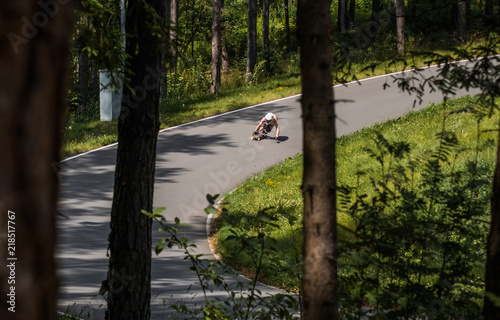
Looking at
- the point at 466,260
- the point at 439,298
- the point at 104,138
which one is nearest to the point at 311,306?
the point at 439,298

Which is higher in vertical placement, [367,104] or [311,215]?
[367,104]

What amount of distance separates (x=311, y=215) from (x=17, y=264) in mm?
2580

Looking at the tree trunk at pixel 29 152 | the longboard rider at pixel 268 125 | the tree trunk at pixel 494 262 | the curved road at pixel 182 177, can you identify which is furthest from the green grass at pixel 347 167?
the tree trunk at pixel 29 152

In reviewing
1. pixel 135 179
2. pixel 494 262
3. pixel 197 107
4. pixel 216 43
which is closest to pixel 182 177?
pixel 197 107

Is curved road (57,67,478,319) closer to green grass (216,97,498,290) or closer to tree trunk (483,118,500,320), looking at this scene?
green grass (216,97,498,290)

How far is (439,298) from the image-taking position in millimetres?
4387

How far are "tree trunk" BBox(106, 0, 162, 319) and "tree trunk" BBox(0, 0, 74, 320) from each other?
4678mm

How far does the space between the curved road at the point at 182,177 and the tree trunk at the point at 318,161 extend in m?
6.12

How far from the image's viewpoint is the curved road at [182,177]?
12.1 metres

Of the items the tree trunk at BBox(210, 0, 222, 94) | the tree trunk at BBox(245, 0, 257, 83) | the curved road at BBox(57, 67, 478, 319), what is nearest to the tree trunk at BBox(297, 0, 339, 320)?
the curved road at BBox(57, 67, 478, 319)

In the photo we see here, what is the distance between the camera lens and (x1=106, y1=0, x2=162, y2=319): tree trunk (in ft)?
21.6

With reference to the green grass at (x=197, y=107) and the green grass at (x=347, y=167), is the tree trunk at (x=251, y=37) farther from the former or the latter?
the green grass at (x=347, y=167)

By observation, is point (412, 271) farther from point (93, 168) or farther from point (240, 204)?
point (93, 168)

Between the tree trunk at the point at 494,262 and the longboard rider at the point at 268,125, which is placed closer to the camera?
the tree trunk at the point at 494,262
